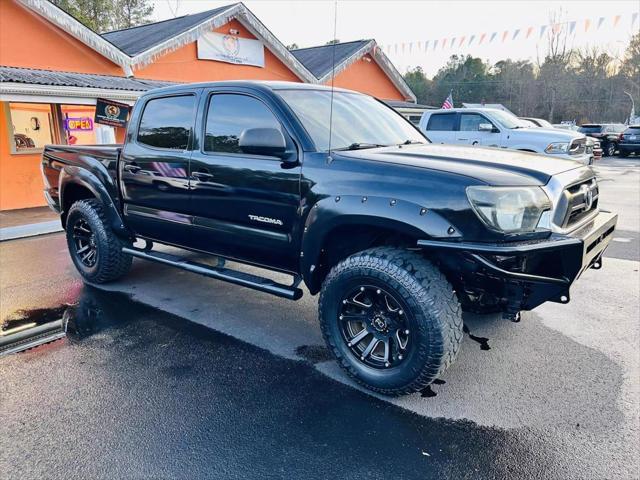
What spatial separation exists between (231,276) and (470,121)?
33.9ft

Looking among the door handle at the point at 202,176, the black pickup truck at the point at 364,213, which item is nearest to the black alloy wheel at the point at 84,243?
the black pickup truck at the point at 364,213

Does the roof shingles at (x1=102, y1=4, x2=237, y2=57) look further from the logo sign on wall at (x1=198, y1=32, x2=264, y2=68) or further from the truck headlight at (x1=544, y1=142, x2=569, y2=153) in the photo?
the truck headlight at (x1=544, y1=142, x2=569, y2=153)

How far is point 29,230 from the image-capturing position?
8.16m

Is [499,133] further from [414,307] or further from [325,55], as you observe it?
[325,55]

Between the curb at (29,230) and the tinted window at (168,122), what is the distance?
15.1 ft

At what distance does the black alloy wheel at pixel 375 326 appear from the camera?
9.84 feet

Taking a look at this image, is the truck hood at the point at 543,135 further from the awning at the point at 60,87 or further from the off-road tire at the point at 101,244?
the off-road tire at the point at 101,244

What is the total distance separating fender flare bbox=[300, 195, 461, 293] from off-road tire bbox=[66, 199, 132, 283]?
2542mm

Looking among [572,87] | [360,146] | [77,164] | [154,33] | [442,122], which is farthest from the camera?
[572,87]

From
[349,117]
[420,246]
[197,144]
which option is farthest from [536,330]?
[197,144]

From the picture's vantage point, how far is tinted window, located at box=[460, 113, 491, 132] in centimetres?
1237

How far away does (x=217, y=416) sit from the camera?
2.87 m

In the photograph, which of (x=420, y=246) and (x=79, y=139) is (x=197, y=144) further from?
(x=79, y=139)

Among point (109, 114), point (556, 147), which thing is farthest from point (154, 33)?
point (556, 147)
